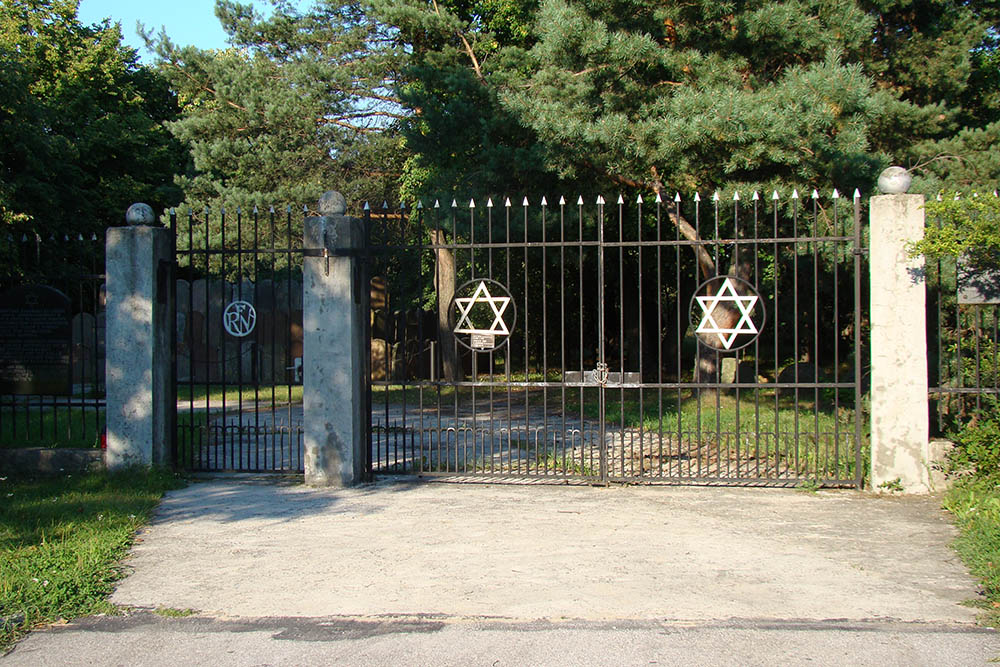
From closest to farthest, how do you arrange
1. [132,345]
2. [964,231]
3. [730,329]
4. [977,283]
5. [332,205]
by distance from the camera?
[964,231] → [977,283] → [730,329] → [332,205] → [132,345]

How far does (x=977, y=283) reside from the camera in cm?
793

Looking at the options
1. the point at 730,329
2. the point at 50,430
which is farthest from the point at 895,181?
the point at 50,430

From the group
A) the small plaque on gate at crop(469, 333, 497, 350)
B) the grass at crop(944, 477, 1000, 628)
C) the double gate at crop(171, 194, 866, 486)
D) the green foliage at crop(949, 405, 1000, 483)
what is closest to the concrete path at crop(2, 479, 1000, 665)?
the grass at crop(944, 477, 1000, 628)

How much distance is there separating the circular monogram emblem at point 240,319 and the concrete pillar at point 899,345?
19.2 ft

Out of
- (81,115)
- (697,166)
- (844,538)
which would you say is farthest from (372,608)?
(81,115)

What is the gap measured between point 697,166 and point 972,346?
5423mm

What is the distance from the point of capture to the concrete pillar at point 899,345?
7.96 metres

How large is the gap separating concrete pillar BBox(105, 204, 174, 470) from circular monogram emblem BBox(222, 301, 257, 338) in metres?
0.67

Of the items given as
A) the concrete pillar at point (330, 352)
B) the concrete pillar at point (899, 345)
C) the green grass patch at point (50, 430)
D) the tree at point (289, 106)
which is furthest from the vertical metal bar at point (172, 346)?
the tree at point (289, 106)

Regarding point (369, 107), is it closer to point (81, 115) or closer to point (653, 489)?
point (81, 115)

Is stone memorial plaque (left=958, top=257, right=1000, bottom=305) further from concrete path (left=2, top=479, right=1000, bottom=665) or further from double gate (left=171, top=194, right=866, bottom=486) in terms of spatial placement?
concrete path (left=2, top=479, right=1000, bottom=665)

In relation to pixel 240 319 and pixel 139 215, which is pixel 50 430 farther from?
pixel 240 319

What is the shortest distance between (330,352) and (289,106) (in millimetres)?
12857

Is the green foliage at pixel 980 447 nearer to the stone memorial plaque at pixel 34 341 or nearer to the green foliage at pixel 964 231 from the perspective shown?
the green foliage at pixel 964 231
